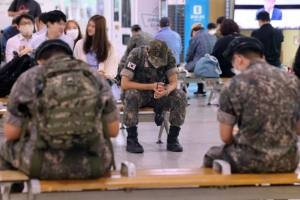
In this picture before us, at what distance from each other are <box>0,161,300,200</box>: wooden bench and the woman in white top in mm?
3383

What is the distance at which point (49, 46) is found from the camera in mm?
4039

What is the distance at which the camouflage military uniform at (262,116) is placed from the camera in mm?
3965

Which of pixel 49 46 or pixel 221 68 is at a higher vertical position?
pixel 49 46

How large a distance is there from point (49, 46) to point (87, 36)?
3.47 meters

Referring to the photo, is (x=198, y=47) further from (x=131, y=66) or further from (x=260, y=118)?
(x=260, y=118)

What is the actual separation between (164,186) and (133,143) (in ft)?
9.38

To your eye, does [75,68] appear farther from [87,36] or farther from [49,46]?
[87,36]

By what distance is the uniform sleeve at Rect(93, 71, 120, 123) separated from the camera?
385cm

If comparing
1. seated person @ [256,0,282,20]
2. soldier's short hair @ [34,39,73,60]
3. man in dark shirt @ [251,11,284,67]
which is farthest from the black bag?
seated person @ [256,0,282,20]

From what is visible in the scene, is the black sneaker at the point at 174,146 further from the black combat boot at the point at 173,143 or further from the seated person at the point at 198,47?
the seated person at the point at 198,47

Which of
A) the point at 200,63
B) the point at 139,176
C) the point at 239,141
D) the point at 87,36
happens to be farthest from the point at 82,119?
the point at 200,63

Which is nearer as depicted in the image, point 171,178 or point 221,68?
point 171,178

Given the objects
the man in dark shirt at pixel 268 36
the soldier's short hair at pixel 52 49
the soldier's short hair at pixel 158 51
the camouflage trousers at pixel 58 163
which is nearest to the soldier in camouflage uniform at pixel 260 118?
the camouflage trousers at pixel 58 163

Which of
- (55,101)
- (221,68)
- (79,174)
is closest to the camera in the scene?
(55,101)
